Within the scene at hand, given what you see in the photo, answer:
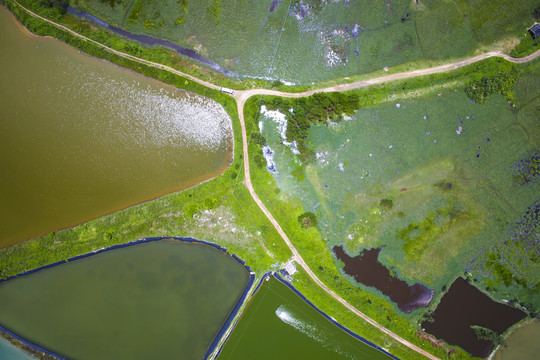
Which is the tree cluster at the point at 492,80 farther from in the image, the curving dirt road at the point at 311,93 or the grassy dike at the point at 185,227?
the grassy dike at the point at 185,227

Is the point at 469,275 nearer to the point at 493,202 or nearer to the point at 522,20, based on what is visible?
the point at 493,202

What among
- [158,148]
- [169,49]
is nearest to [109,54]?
[169,49]

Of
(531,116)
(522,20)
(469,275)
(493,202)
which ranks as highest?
(522,20)

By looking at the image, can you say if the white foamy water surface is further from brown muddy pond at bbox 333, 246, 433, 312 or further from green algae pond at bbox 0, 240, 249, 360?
brown muddy pond at bbox 333, 246, 433, 312

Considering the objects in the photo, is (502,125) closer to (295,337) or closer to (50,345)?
(295,337)

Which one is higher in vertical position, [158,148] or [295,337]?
[158,148]
